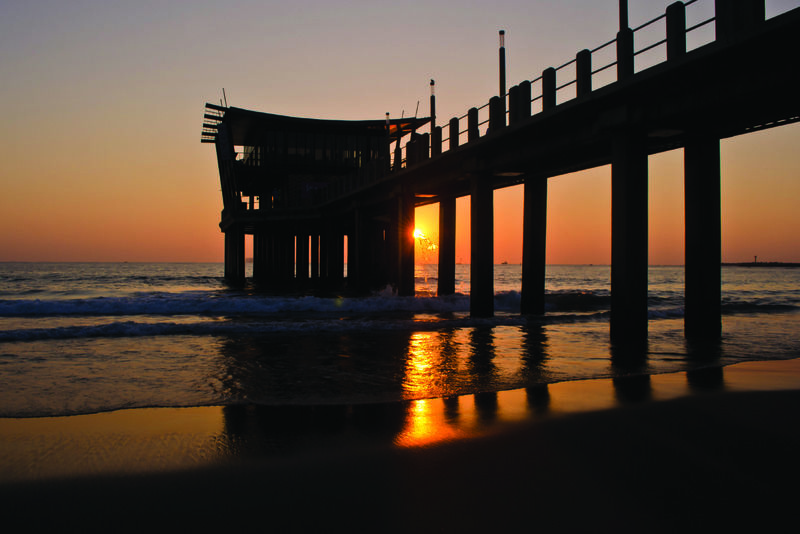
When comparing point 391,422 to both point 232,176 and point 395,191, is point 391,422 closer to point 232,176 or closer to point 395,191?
point 395,191

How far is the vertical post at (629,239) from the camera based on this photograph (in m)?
11.7

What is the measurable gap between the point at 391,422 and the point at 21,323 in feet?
57.2

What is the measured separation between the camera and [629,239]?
38.1ft

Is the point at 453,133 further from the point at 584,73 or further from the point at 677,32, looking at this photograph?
the point at 677,32

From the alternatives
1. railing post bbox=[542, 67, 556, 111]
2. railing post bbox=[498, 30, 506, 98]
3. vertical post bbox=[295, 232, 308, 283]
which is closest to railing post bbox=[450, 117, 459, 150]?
railing post bbox=[498, 30, 506, 98]

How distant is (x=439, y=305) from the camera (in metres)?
23.9

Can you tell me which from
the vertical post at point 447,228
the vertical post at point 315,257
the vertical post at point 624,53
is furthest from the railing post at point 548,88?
the vertical post at point 315,257

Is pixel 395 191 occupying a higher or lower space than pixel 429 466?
higher

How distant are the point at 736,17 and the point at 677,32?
124 cm

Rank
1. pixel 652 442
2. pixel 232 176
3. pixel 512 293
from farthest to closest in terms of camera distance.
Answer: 1. pixel 232 176
2. pixel 512 293
3. pixel 652 442

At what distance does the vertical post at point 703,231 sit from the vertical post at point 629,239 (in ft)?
4.09

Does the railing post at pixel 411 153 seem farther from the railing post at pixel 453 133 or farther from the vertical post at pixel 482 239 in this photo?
the vertical post at pixel 482 239

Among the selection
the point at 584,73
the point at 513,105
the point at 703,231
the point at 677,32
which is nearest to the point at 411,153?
the point at 513,105

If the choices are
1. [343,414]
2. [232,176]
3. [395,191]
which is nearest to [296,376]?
[343,414]
